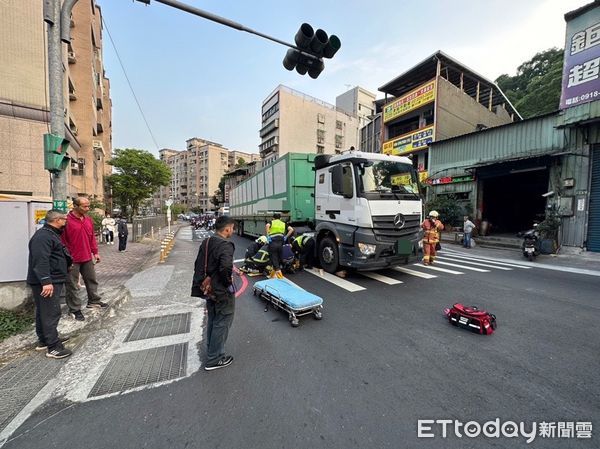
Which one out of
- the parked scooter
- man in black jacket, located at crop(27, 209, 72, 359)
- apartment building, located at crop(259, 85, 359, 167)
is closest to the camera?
man in black jacket, located at crop(27, 209, 72, 359)

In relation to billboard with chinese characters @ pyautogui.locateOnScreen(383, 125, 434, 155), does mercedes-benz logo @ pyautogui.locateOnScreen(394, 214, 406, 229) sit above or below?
below

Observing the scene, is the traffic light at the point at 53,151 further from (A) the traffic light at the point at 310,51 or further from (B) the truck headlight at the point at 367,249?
(B) the truck headlight at the point at 367,249

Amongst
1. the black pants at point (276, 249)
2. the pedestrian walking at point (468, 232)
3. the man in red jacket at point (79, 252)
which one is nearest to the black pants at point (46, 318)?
the man in red jacket at point (79, 252)

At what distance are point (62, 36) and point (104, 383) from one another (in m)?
5.17

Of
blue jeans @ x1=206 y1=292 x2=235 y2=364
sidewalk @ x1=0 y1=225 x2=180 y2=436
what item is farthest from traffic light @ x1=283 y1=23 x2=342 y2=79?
sidewalk @ x1=0 y1=225 x2=180 y2=436

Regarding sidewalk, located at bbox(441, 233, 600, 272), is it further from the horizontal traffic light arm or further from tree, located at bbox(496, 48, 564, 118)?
tree, located at bbox(496, 48, 564, 118)

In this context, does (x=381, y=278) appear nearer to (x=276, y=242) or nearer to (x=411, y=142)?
(x=276, y=242)

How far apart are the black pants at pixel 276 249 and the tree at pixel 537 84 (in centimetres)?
2855

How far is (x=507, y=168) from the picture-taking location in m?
13.5

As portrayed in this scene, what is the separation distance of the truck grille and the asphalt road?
206 centimetres

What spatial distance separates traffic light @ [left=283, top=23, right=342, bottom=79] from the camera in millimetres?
5070

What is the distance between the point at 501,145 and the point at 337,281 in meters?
13.9

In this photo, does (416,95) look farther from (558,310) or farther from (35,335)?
(35,335)

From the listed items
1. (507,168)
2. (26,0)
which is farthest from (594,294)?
(26,0)
